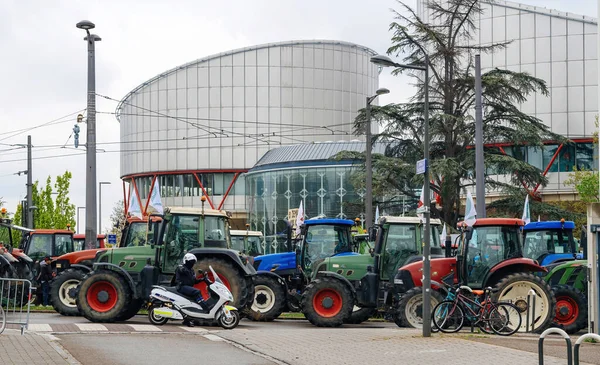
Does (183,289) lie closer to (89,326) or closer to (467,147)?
(89,326)

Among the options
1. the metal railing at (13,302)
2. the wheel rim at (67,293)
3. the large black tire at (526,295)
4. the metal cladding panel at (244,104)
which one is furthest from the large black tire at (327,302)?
the metal cladding panel at (244,104)

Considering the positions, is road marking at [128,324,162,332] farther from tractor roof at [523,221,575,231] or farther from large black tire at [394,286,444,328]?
tractor roof at [523,221,575,231]

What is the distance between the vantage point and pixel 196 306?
20328 millimetres

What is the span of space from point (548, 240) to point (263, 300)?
7.41 m

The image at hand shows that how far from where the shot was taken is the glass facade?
6556 centimetres

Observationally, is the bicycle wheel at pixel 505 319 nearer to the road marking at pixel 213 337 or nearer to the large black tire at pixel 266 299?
the road marking at pixel 213 337

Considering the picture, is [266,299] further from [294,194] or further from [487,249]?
[294,194]

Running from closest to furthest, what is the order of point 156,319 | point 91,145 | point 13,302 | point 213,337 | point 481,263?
point 213,337, point 13,302, point 481,263, point 156,319, point 91,145

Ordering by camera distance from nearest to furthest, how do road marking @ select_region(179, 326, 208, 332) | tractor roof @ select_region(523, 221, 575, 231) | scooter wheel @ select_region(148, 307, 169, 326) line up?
road marking @ select_region(179, 326, 208, 332) < scooter wheel @ select_region(148, 307, 169, 326) < tractor roof @ select_region(523, 221, 575, 231)

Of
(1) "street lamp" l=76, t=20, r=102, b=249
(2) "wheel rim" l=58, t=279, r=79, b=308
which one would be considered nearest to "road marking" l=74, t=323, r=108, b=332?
(2) "wheel rim" l=58, t=279, r=79, b=308

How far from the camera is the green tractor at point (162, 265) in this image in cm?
2122

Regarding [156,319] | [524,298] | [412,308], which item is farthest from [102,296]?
[524,298]

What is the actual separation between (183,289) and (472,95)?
1846cm

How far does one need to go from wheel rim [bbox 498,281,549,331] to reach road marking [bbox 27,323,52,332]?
862 centimetres
